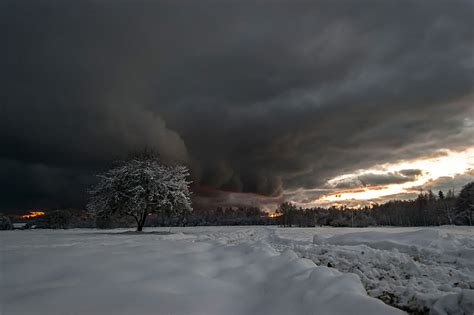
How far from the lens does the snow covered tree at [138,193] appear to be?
2445 centimetres

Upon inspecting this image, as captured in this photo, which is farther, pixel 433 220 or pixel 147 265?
pixel 433 220

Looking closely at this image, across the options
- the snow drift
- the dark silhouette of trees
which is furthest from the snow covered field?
the dark silhouette of trees

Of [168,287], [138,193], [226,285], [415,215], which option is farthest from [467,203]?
[168,287]

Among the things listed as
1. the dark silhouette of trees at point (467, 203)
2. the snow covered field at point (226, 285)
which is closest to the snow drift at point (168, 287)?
the snow covered field at point (226, 285)

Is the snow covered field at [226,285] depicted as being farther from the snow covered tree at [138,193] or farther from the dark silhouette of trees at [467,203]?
the dark silhouette of trees at [467,203]

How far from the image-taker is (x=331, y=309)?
3334mm

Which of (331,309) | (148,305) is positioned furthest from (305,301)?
(148,305)

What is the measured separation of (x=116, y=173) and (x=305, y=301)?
82.5 feet

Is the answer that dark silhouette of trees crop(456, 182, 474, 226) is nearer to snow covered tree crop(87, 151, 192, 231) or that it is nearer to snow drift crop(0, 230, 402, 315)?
snow covered tree crop(87, 151, 192, 231)

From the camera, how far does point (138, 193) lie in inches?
931

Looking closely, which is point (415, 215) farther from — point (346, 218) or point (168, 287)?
point (168, 287)

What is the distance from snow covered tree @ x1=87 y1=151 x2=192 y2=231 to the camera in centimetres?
2445

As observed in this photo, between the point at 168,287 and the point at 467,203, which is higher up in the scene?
the point at 467,203

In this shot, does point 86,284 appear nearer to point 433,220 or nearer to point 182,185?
point 182,185
